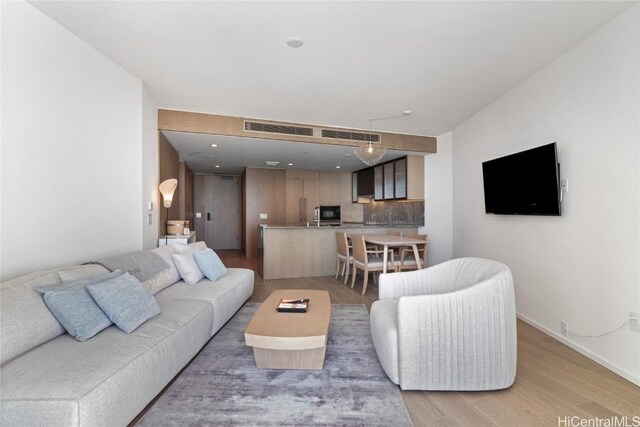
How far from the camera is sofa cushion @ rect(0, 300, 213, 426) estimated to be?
121 centimetres

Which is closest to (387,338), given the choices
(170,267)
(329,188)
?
(170,267)

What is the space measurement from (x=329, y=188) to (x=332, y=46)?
5879mm

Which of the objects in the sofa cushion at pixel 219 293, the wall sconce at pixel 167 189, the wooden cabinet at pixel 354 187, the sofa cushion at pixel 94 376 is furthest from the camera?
the wooden cabinet at pixel 354 187

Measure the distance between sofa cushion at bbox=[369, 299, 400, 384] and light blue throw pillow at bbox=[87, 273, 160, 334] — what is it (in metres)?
1.64

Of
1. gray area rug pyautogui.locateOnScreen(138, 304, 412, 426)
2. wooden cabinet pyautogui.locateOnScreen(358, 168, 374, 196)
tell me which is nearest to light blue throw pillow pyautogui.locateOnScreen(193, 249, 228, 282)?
gray area rug pyautogui.locateOnScreen(138, 304, 412, 426)

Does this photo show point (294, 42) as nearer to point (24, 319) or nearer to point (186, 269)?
point (186, 269)

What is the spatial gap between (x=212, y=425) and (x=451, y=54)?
3.42 metres

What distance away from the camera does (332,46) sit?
2.59m

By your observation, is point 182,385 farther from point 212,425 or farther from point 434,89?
point 434,89

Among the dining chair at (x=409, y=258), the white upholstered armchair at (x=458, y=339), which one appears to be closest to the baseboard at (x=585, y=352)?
the white upholstered armchair at (x=458, y=339)

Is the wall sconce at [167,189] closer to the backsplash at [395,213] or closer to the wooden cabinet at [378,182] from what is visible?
the wooden cabinet at [378,182]

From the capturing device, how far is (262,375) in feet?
6.93

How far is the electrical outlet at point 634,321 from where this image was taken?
6.85 feet

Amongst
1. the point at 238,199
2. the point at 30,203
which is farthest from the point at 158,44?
the point at 238,199
